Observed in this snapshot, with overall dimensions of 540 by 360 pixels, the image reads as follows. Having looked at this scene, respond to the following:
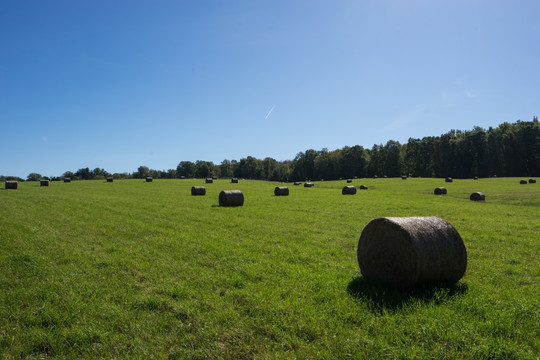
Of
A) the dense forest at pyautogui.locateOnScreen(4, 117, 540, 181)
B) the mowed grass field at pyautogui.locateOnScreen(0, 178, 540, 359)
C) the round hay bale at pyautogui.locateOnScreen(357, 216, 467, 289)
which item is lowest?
the mowed grass field at pyautogui.locateOnScreen(0, 178, 540, 359)

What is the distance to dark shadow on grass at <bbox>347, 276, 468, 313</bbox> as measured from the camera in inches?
236

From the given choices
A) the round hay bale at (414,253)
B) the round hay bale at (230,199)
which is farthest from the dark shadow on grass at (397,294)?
the round hay bale at (230,199)

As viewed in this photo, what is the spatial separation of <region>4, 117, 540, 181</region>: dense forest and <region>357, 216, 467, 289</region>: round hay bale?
113 metres

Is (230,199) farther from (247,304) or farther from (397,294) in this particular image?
(397,294)

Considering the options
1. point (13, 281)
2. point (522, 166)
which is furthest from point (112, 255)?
point (522, 166)

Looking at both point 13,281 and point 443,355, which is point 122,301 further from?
point 443,355

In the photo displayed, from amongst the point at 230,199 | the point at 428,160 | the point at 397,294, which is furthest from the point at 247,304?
the point at 428,160

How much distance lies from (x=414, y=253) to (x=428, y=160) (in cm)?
13785

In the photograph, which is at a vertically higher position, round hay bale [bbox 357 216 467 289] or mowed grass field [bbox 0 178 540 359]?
round hay bale [bbox 357 216 467 289]

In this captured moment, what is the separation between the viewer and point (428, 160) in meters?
128

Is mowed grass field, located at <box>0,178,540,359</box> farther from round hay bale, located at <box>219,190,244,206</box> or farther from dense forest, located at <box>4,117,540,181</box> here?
dense forest, located at <box>4,117,540,181</box>

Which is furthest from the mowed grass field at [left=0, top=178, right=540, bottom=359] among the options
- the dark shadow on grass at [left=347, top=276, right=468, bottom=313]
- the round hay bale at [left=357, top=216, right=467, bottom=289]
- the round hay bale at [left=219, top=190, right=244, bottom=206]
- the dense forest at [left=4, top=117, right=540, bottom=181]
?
the dense forest at [left=4, top=117, right=540, bottom=181]

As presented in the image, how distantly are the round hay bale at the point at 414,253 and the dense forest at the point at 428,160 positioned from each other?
113 m

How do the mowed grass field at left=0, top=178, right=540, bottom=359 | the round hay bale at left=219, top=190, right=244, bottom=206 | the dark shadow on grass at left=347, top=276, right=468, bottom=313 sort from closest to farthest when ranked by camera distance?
the mowed grass field at left=0, top=178, right=540, bottom=359 < the dark shadow on grass at left=347, top=276, right=468, bottom=313 < the round hay bale at left=219, top=190, right=244, bottom=206
